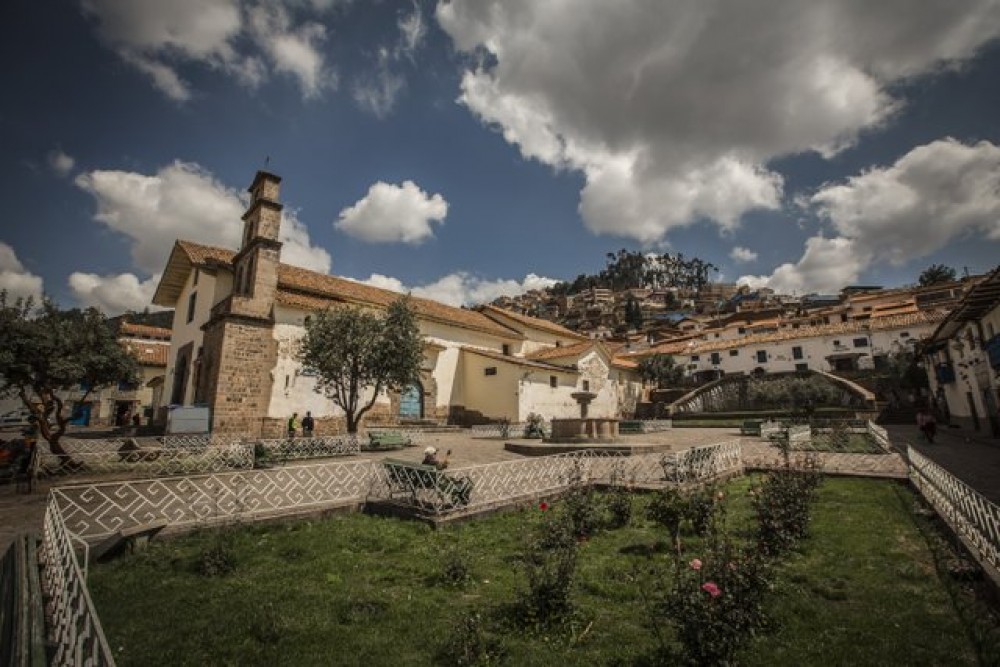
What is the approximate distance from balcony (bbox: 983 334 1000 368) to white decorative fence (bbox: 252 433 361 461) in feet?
73.6

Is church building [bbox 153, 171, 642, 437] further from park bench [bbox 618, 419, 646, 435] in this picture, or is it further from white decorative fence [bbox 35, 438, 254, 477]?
park bench [bbox 618, 419, 646, 435]

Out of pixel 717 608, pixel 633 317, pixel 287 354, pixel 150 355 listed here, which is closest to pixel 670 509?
pixel 717 608

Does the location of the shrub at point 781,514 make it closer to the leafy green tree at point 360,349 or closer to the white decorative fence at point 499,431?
the leafy green tree at point 360,349

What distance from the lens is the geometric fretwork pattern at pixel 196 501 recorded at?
25.6ft

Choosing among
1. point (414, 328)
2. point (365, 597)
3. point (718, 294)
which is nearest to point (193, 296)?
point (414, 328)

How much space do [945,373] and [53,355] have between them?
130 feet

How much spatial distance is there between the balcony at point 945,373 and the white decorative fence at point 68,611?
110ft

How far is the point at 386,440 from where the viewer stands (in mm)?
19125

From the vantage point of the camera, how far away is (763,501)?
739 centimetres

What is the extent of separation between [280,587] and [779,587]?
6.01 m

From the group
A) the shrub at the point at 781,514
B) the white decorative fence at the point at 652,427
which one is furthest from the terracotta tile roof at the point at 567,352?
the shrub at the point at 781,514

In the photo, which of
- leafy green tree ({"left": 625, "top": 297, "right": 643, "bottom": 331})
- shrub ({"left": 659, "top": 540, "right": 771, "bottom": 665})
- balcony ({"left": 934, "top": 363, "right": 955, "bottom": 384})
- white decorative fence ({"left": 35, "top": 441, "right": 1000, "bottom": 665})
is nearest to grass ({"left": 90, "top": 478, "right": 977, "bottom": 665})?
shrub ({"left": 659, "top": 540, "right": 771, "bottom": 665})

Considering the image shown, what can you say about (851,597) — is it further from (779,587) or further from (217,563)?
(217,563)

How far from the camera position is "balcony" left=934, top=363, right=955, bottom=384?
2409 centimetres
